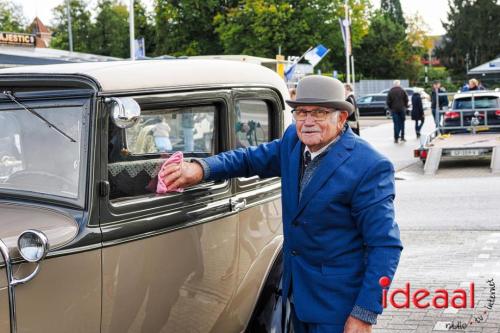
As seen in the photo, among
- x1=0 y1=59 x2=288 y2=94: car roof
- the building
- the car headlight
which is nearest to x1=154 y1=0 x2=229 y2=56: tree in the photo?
the building

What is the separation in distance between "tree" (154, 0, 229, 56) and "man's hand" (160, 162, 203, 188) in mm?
49265

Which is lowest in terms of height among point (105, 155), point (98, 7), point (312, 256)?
point (312, 256)

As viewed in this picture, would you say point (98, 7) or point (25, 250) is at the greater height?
point (98, 7)

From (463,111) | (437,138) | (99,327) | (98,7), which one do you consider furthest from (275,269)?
(98,7)

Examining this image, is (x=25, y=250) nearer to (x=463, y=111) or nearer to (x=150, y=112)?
(x=150, y=112)

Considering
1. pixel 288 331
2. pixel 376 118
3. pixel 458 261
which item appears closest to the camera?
pixel 288 331

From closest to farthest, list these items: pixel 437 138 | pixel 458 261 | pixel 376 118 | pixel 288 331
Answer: pixel 288 331 < pixel 458 261 < pixel 437 138 < pixel 376 118

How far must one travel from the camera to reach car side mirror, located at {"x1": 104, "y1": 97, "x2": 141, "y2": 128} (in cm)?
311

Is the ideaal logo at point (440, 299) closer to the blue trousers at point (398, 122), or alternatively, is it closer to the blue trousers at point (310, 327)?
the blue trousers at point (310, 327)

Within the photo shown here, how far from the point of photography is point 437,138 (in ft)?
Result: 56.4

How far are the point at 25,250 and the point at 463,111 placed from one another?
16552 millimetres

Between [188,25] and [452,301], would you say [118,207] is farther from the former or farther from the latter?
[188,25]

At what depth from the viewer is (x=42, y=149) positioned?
323 centimetres

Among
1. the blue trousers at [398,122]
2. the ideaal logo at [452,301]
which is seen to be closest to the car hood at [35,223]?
the ideaal logo at [452,301]
